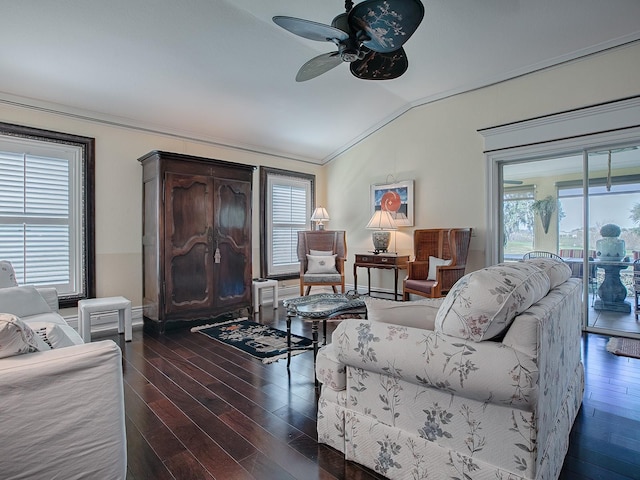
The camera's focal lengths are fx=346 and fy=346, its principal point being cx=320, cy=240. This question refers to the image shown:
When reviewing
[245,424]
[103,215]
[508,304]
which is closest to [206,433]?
[245,424]

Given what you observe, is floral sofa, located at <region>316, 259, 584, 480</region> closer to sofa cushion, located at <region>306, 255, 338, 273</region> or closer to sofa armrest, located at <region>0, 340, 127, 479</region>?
sofa armrest, located at <region>0, 340, 127, 479</region>

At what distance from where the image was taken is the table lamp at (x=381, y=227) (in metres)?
5.21

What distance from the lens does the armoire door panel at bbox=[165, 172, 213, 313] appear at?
12.9 feet

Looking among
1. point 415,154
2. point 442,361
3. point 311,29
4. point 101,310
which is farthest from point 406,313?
point 415,154

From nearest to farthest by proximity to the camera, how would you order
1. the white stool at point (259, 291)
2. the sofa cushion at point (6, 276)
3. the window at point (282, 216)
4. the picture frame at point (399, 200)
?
1. the sofa cushion at point (6, 276)
2. the white stool at point (259, 291)
3. the picture frame at point (399, 200)
4. the window at point (282, 216)

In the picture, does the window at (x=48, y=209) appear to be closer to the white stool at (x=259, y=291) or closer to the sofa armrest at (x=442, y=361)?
the white stool at (x=259, y=291)

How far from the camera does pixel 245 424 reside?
2023 mm

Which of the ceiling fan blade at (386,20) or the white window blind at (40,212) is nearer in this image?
the ceiling fan blade at (386,20)

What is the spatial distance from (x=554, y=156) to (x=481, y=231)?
119 cm

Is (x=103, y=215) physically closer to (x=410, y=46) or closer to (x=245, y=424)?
(x=245, y=424)

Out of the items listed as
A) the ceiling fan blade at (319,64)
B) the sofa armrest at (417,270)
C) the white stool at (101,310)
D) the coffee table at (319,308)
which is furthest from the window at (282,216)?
the ceiling fan blade at (319,64)

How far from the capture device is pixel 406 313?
1584mm

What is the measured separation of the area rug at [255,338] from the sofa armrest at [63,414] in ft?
5.64

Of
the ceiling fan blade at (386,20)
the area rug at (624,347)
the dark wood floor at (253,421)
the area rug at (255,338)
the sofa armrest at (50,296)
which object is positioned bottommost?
the dark wood floor at (253,421)
